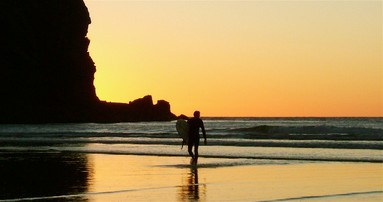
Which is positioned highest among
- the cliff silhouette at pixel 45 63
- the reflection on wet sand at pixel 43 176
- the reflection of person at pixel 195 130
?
the cliff silhouette at pixel 45 63

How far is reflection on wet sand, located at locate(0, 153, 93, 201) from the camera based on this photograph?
17875 mm

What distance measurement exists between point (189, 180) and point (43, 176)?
4294 mm

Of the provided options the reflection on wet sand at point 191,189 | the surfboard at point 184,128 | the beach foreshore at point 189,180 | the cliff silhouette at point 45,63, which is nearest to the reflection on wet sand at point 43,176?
the beach foreshore at point 189,180

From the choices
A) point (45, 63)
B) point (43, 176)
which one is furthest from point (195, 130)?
point (45, 63)

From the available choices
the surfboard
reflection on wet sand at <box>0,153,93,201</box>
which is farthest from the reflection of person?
reflection on wet sand at <box>0,153,93,201</box>

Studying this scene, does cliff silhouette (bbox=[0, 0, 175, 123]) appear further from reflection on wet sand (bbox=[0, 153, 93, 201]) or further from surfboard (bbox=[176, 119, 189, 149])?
surfboard (bbox=[176, 119, 189, 149])

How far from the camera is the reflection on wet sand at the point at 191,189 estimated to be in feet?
54.5

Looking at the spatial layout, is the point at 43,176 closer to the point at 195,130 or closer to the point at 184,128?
the point at 195,130

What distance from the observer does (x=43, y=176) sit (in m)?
22.2

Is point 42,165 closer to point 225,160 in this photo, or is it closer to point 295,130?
point 225,160

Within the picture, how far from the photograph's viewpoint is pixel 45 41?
142 meters

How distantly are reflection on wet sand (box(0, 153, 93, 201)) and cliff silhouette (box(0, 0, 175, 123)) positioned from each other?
108 metres

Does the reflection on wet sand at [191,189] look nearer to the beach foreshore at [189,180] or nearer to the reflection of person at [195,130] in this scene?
the beach foreshore at [189,180]

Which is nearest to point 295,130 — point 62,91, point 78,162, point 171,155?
point 171,155
